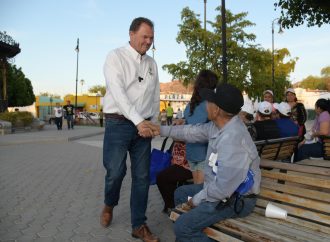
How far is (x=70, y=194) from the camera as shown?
6.11 metres

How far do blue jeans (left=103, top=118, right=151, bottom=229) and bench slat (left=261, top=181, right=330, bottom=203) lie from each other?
3.92 ft

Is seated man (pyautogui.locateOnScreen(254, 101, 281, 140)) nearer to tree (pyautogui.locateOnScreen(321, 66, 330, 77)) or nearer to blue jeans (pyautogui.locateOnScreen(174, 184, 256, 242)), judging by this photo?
blue jeans (pyautogui.locateOnScreen(174, 184, 256, 242))

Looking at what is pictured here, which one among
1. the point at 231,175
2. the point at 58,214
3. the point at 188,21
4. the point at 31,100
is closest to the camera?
the point at 231,175

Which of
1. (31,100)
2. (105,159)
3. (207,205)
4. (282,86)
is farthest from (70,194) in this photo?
(31,100)

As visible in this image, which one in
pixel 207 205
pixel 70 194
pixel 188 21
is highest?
pixel 188 21

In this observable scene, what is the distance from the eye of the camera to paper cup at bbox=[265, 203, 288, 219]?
9.58 ft

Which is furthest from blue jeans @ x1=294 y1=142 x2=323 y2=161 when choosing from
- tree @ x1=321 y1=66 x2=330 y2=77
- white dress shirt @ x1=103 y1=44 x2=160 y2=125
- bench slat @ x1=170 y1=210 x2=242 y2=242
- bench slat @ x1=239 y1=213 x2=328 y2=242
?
tree @ x1=321 y1=66 x2=330 y2=77

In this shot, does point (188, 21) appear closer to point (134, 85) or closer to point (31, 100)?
point (134, 85)

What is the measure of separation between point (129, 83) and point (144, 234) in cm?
147

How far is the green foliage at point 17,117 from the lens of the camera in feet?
75.1

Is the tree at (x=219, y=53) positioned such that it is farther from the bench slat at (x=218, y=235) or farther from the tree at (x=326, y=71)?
the tree at (x=326, y=71)

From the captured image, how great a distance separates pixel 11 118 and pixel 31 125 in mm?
1916

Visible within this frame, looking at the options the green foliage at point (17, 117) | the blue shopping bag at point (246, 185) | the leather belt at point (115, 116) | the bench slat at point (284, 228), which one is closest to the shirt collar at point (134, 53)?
the leather belt at point (115, 116)

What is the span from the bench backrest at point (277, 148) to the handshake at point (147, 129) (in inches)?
62.3
